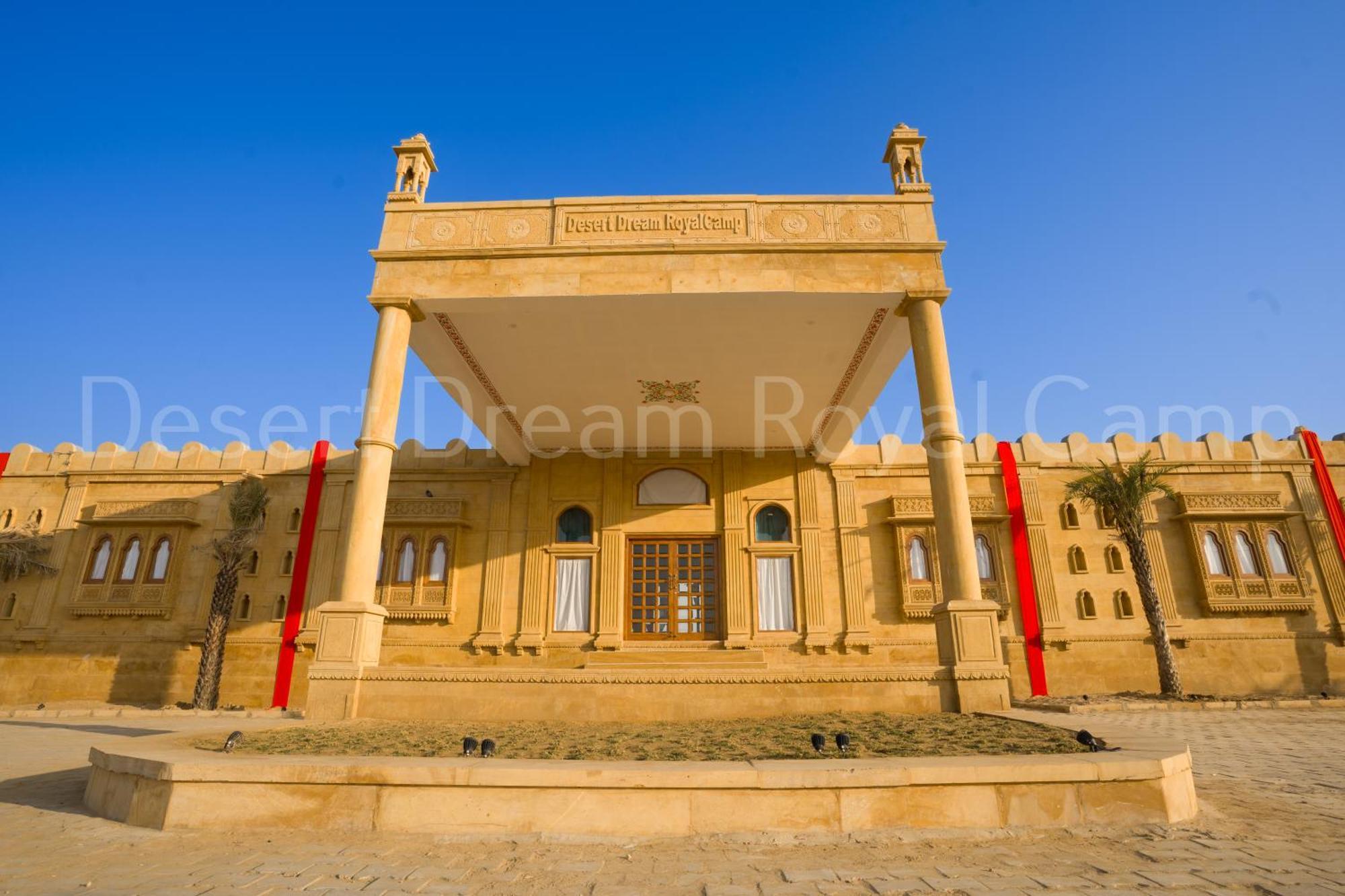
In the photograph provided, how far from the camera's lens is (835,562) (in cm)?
1617

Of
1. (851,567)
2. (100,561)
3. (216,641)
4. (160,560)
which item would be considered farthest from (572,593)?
(100,561)

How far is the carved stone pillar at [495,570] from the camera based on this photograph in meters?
15.7

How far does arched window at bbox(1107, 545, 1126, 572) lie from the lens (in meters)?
16.1

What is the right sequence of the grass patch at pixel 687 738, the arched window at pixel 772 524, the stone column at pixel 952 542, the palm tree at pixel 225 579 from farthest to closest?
1. the arched window at pixel 772 524
2. the palm tree at pixel 225 579
3. the stone column at pixel 952 542
4. the grass patch at pixel 687 738

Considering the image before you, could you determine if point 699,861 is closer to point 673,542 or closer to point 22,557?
point 673,542

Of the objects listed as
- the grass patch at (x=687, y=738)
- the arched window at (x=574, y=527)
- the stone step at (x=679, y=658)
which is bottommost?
the grass patch at (x=687, y=738)

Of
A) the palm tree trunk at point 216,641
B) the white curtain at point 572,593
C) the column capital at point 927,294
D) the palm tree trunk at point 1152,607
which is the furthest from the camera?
the white curtain at point 572,593

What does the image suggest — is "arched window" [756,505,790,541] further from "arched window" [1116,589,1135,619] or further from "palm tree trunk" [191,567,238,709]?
"palm tree trunk" [191,567,238,709]

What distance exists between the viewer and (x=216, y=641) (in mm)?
15195

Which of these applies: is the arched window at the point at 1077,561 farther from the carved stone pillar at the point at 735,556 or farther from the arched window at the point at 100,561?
the arched window at the point at 100,561

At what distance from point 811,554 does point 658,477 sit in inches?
166

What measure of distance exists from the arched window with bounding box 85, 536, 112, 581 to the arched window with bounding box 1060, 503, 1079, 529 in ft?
77.3

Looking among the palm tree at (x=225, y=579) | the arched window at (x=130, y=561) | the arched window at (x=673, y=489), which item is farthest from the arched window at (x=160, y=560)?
the arched window at (x=673, y=489)

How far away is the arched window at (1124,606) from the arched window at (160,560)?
22.9 meters
